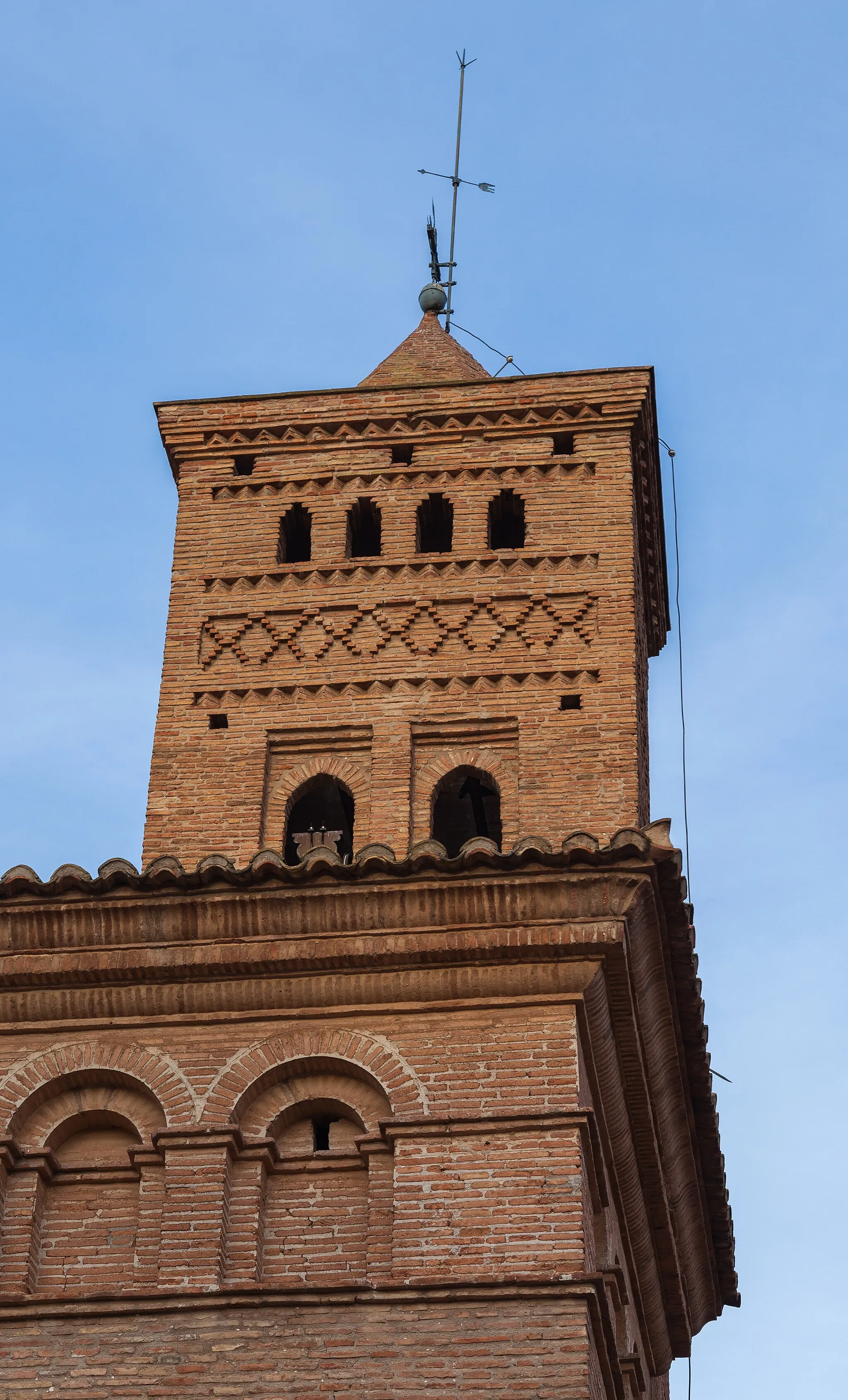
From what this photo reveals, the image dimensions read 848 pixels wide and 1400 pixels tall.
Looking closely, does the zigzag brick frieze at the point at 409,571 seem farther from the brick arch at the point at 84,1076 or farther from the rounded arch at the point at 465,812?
the brick arch at the point at 84,1076

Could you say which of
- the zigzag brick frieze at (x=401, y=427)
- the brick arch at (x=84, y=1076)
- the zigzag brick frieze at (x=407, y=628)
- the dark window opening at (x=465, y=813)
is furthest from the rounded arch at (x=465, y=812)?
the brick arch at (x=84, y=1076)

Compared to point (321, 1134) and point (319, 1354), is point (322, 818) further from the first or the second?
point (319, 1354)

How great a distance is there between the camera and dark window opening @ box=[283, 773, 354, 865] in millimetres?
17391

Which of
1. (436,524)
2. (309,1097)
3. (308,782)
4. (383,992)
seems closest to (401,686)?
(308,782)

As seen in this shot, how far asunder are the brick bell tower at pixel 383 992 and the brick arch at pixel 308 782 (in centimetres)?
2

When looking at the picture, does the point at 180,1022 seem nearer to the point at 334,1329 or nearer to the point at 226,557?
the point at 334,1329

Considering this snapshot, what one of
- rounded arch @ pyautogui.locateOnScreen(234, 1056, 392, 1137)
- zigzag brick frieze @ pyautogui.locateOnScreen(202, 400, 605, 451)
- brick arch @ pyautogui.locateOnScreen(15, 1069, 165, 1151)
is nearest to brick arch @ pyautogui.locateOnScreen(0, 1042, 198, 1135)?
brick arch @ pyautogui.locateOnScreen(15, 1069, 165, 1151)

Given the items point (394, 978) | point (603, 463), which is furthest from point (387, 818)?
point (603, 463)

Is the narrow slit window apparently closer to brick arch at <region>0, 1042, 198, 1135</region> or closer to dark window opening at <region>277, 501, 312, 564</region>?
brick arch at <region>0, 1042, 198, 1135</region>

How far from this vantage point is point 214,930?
1510 cm

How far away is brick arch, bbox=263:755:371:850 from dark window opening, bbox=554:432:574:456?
11.1 feet

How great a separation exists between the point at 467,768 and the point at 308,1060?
3.26 meters

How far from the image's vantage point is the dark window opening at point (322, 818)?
57.1ft

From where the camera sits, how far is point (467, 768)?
57.2 feet
